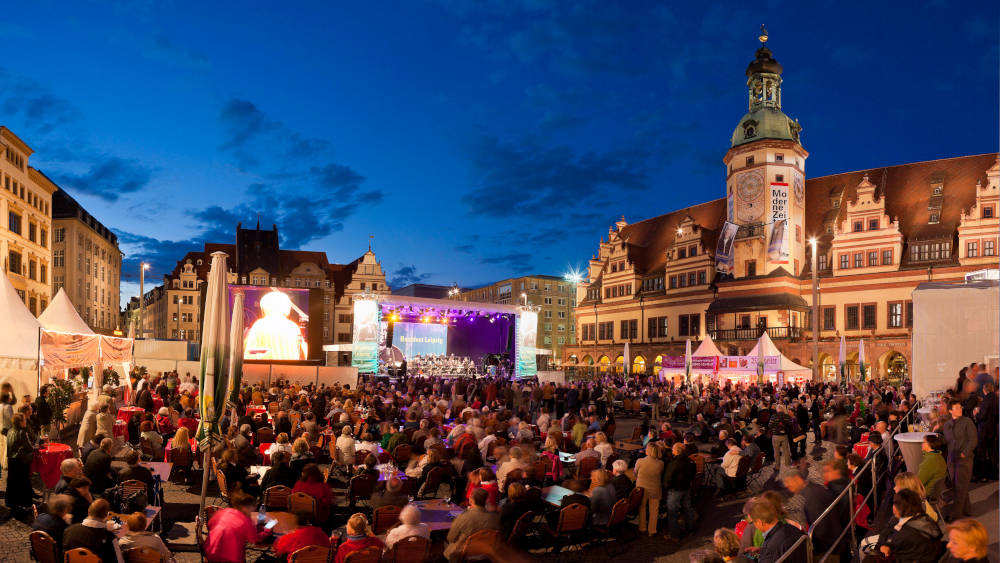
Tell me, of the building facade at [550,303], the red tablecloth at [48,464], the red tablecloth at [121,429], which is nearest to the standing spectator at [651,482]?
the red tablecloth at [48,464]

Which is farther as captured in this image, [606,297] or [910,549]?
[606,297]

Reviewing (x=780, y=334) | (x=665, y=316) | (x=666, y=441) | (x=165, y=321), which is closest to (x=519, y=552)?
(x=666, y=441)

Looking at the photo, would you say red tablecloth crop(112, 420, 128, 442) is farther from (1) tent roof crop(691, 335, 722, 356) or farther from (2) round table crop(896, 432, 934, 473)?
(1) tent roof crop(691, 335, 722, 356)

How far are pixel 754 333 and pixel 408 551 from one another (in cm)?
4207

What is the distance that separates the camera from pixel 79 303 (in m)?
56.5

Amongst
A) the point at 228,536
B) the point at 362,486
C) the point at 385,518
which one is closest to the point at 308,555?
the point at 228,536

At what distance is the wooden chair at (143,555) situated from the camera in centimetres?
581

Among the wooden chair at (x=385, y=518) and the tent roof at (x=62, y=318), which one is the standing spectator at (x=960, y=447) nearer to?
the wooden chair at (x=385, y=518)

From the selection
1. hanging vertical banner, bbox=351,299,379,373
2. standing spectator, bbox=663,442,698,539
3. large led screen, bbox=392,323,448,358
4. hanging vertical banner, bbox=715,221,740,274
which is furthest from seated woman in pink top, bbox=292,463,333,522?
hanging vertical banner, bbox=715,221,740,274

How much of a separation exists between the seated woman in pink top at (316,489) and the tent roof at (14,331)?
994 centimetres

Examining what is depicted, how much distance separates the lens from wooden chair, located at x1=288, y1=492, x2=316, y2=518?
7941 millimetres

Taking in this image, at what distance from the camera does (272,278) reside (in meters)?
75.9

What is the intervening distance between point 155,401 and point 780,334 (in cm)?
3729

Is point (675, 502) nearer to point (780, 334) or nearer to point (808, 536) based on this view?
point (808, 536)
